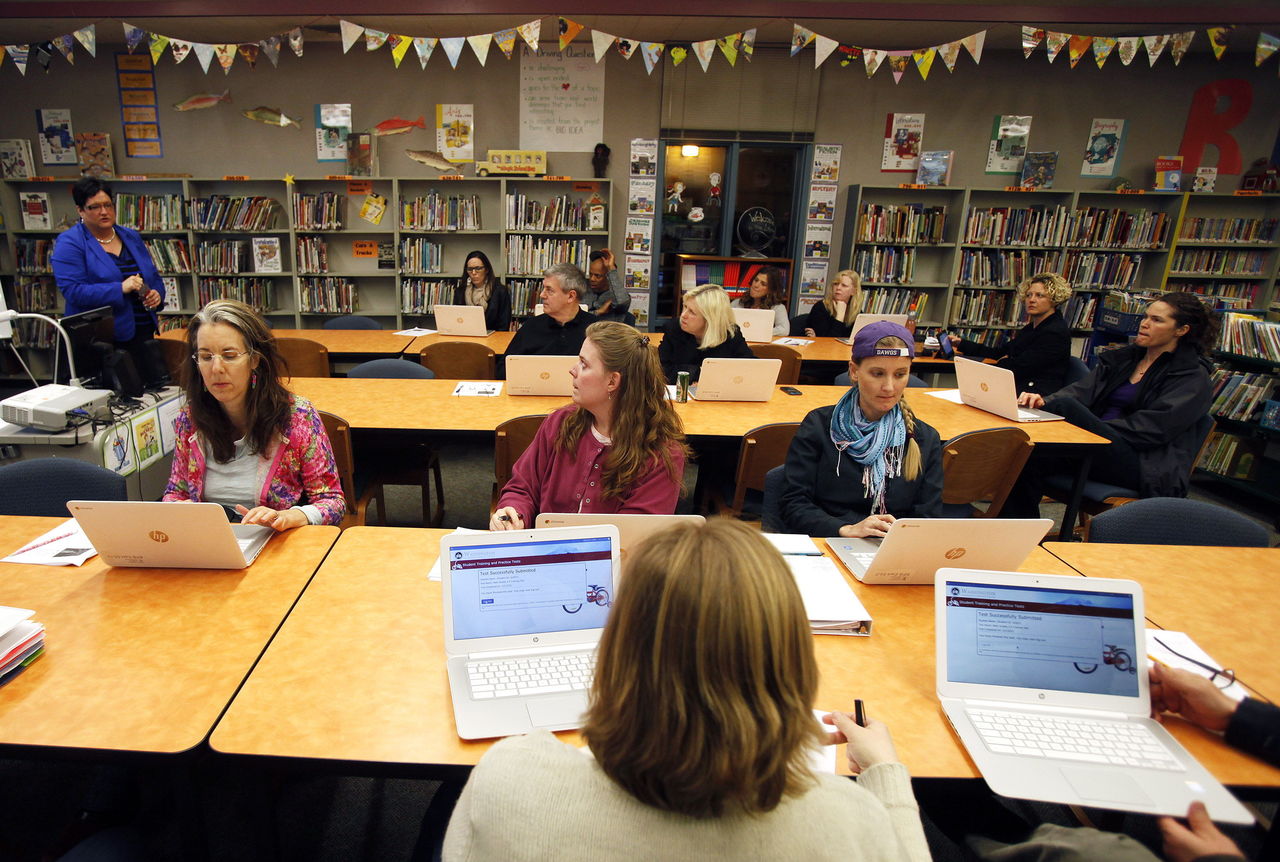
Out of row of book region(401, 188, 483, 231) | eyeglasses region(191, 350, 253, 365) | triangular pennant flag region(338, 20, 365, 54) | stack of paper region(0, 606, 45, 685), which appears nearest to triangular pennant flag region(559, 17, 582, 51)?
triangular pennant flag region(338, 20, 365, 54)

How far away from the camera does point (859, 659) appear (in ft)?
4.66

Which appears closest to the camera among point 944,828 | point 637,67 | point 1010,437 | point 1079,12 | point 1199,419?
point 944,828

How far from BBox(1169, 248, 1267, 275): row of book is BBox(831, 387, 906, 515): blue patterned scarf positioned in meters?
6.03

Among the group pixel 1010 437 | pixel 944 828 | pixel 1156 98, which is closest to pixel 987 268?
pixel 1156 98

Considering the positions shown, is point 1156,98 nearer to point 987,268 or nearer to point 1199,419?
point 987,268

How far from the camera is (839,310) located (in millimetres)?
5434

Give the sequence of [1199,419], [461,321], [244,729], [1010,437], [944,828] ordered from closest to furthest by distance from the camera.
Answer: [244,729] < [944,828] < [1010,437] < [1199,419] < [461,321]

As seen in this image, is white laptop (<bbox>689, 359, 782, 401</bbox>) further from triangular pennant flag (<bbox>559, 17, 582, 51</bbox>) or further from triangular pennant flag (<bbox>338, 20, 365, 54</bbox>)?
triangular pennant flag (<bbox>338, 20, 365, 54</bbox>)

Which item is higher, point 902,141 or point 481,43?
point 481,43

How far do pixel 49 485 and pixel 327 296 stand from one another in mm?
4800

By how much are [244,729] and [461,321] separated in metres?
3.86

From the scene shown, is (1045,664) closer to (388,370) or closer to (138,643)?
(138,643)

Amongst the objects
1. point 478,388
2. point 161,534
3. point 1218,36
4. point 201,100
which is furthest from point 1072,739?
point 201,100

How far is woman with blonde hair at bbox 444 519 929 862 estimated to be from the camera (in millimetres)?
732
